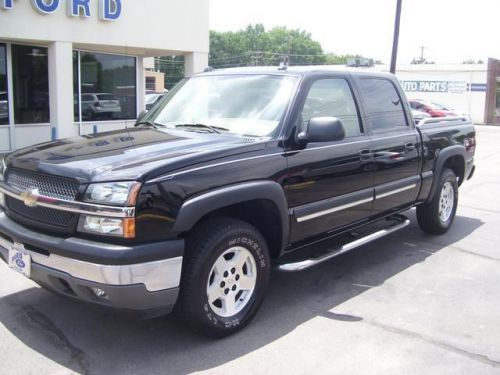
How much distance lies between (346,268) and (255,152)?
2.07 m

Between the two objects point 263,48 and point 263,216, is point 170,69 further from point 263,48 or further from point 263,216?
point 263,216

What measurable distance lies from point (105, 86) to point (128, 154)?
39.3 ft

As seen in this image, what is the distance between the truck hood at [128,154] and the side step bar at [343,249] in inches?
37.8

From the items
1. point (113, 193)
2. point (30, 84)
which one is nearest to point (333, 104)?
point (113, 193)

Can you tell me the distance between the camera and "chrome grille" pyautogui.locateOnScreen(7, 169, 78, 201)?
3488 mm

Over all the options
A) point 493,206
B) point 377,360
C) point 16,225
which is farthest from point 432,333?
point 493,206

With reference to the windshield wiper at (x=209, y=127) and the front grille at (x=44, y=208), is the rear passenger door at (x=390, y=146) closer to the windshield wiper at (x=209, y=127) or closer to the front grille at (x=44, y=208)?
the windshield wiper at (x=209, y=127)

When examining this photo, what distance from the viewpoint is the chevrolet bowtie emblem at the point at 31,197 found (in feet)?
11.9

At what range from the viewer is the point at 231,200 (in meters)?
3.76

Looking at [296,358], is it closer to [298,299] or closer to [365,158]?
[298,299]

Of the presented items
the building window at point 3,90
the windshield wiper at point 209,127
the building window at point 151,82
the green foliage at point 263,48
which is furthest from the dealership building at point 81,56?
the green foliage at point 263,48

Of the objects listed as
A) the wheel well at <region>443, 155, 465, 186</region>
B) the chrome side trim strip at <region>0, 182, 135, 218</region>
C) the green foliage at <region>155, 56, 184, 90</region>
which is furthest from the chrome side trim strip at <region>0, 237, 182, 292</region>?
the green foliage at <region>155, 56, 184, 90</region>

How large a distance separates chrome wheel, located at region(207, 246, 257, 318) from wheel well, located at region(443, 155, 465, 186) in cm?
366

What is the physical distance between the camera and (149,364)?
3.57m
